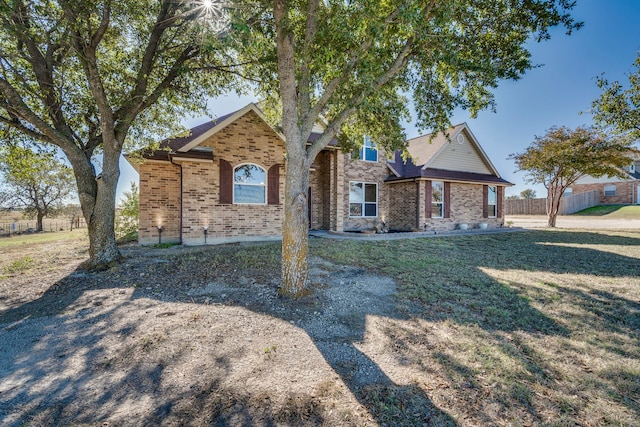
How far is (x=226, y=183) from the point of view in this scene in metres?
10.9

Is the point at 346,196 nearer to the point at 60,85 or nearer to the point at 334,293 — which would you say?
the point at 334,293

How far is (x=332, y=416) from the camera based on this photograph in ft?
7.64

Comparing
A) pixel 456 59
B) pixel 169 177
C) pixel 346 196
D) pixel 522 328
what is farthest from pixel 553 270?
pixel 169 177

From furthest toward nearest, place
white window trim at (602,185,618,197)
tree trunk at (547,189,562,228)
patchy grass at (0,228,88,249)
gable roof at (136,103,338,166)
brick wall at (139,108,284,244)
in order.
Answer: white window trim at (602,185,618,197)
tree trunk at (547,189,562,228)
patchy grass at (0,228,88,249)
brick wall at (139,108,284,244)
gable roof at (136,103,338,166)

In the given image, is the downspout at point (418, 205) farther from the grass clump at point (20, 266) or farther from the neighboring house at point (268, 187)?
the grass clump at point (20, 266)

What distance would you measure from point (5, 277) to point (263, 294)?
6860 mm

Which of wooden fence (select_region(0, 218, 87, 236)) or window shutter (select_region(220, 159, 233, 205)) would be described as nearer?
window shutter (select_region(220, 159, 233, 205))

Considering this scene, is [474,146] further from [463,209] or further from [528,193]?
[528,193]

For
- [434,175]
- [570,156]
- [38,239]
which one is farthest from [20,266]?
[570,156]

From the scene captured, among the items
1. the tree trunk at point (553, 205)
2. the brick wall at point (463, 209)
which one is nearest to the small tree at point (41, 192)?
the brick wall at point (463, 209)

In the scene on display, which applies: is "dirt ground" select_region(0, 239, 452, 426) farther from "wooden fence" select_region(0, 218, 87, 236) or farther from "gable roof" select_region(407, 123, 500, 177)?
"wooden fence" select_region(0, 218, 87, 236)

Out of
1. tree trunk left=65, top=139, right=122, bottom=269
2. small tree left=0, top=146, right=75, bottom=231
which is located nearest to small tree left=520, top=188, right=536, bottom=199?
tree trunk left=65, top=139, right=122, bottom=269

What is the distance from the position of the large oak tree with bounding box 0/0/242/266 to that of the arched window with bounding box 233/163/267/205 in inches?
111

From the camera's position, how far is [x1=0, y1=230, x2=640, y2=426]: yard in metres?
2.45
